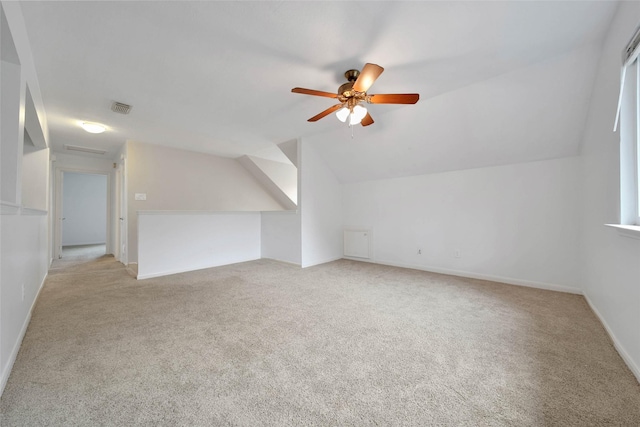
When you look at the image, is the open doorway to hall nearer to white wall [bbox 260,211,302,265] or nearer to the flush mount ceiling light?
the flush mount ceiling light

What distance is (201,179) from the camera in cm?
525

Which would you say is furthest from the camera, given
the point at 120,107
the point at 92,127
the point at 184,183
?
the point at 184,183

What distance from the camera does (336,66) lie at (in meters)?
2.20

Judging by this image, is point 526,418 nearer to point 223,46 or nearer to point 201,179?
point 223,46

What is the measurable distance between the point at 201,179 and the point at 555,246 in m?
5.87

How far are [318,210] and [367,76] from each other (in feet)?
9.13

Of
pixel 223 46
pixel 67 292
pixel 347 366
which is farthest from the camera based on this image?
pixel 67 292

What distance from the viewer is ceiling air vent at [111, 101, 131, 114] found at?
2.92m

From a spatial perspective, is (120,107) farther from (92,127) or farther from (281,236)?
(281,236)

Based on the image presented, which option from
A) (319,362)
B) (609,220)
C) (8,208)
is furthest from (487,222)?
(8,208)

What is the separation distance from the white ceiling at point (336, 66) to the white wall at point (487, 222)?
256 mm

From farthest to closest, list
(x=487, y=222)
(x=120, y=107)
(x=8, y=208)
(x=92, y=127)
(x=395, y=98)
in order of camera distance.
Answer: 1. (x=92, y=127)
2. (x=487, y=222)
3. (x=120, y=107)
4. (x=395, y=98)
5. (x=8, y=208)

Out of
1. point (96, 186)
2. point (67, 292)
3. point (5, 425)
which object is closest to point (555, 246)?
point (5, 425)

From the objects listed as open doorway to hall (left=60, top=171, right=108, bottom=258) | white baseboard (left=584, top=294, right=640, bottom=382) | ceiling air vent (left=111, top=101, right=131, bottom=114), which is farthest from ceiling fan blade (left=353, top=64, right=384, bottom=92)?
open doorway to hall (left=60, top=171, right=108, bottom=258)
